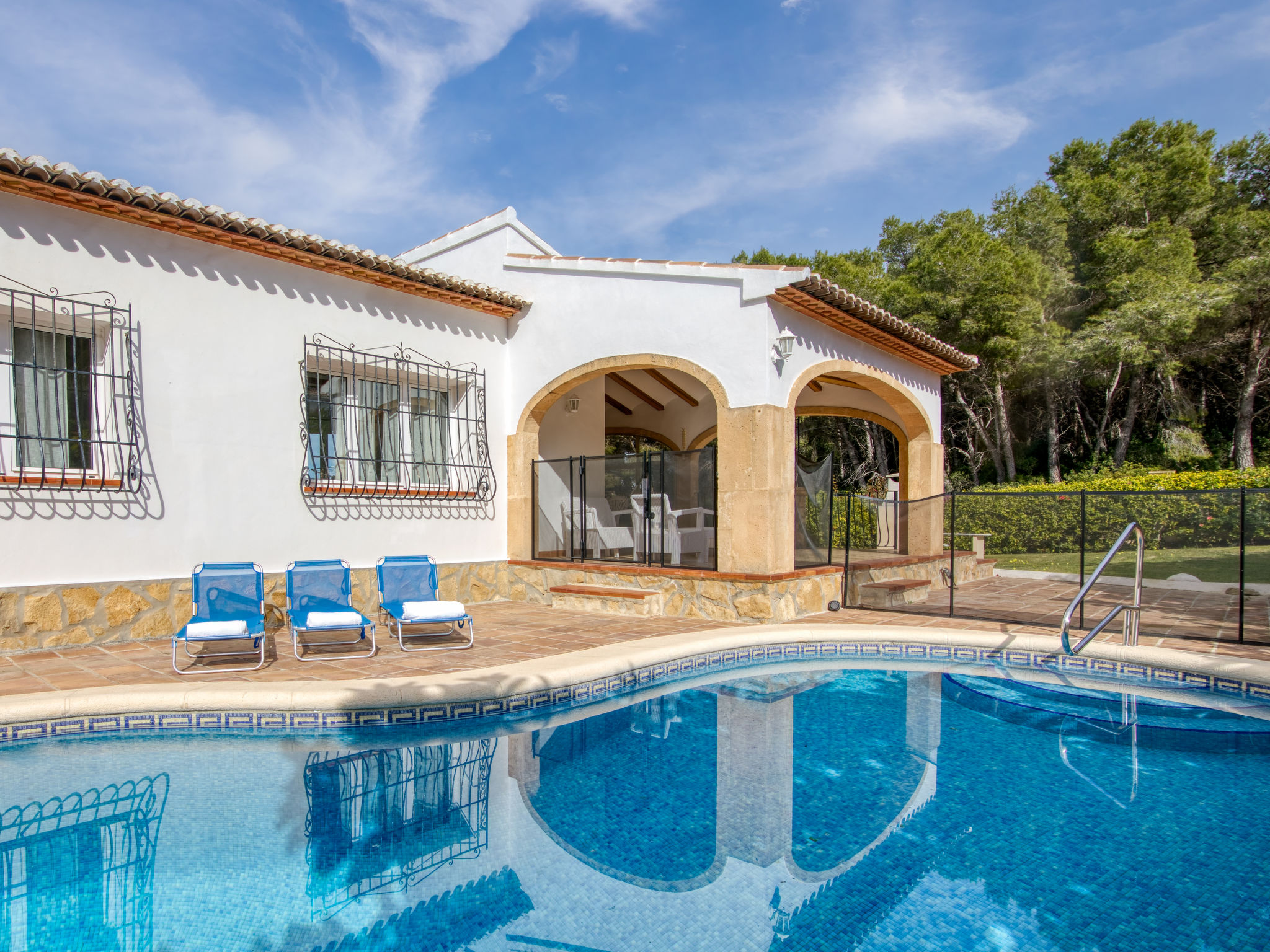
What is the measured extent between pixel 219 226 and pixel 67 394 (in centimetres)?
233

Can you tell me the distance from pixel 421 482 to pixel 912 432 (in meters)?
9.48

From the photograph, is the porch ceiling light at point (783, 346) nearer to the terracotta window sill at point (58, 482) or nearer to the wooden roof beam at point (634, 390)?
the wooden roof beam at point (634, 390)

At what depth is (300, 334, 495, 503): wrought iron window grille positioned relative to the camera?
9.19m

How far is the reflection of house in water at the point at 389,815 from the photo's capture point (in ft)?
11.5

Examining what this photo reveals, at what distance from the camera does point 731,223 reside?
1008 inches

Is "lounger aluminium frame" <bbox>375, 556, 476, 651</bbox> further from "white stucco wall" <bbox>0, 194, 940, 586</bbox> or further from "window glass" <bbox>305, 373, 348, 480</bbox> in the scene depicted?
"window glass" <bbox>305, 373, 348, 480</bbox>

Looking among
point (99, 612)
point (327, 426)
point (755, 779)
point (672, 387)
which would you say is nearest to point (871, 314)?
point (672, 387)

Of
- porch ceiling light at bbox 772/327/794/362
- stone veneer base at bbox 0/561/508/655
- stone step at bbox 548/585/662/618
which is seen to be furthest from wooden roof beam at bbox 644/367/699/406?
stone veneer base at bbox 0/561/508/655

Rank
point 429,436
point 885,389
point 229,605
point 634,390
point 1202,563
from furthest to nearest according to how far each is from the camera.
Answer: point 634,390 → point 885,389 → point 1202,563 → point 429,436 → point 229,605

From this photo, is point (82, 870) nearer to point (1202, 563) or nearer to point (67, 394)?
point (67, 394)

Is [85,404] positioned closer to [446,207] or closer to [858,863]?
[858,863]

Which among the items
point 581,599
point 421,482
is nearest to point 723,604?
point 581,599

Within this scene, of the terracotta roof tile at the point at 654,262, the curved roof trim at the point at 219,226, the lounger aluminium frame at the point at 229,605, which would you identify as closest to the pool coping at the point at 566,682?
the lounger aluminium frame at the point at 229,605

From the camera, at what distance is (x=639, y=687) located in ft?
22.5
